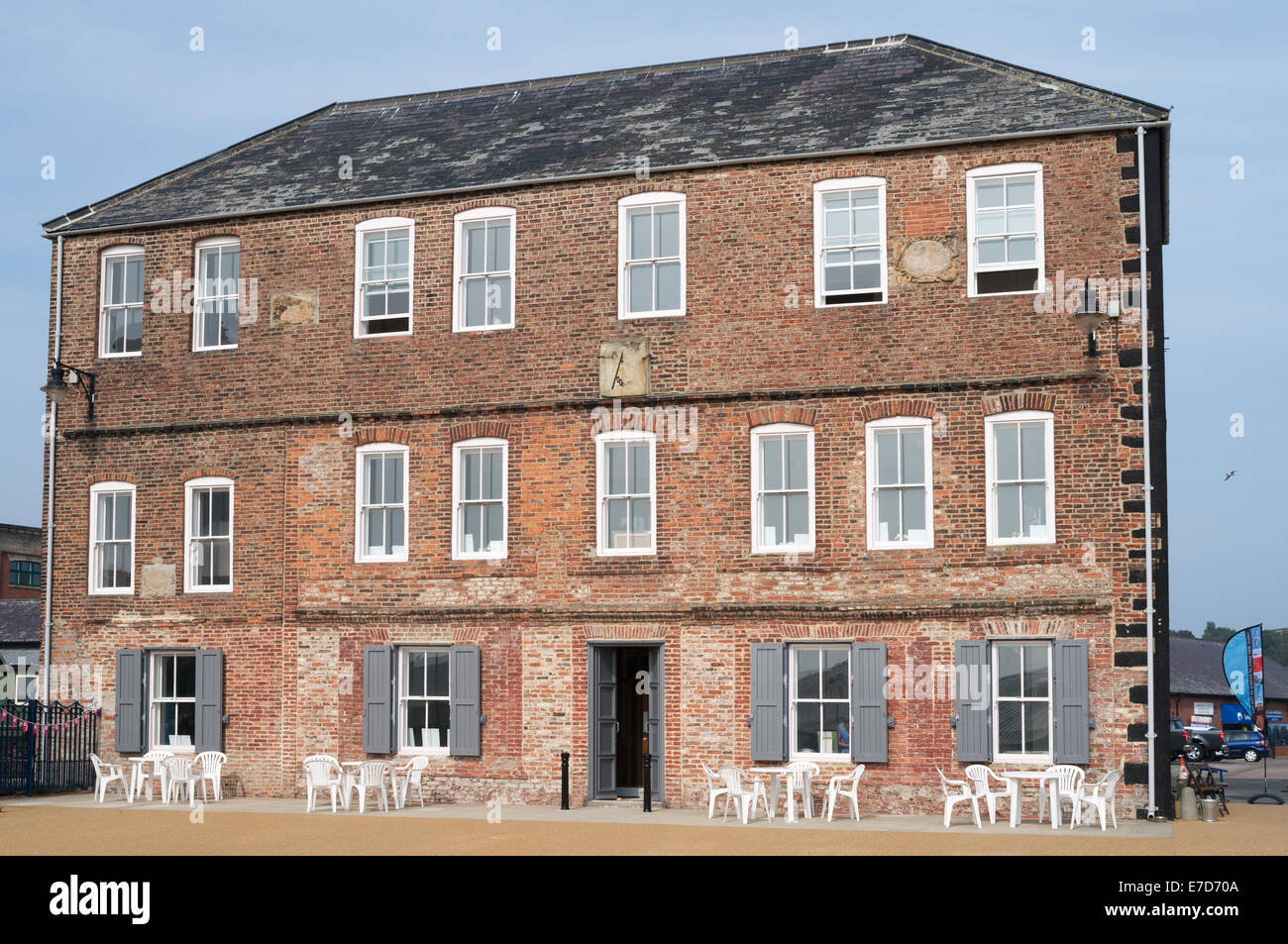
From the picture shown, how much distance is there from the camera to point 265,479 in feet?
80.1

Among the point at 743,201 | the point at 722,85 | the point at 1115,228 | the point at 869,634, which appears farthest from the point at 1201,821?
the point at 722,85

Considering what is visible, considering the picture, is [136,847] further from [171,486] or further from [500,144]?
[500,144]

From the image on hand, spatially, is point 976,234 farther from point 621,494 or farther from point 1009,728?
point 1009,728

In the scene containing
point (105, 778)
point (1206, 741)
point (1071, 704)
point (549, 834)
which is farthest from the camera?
point (1206, 741)

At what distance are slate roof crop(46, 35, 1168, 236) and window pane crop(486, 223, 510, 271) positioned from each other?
2.27ft

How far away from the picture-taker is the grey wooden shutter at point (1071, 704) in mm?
20109

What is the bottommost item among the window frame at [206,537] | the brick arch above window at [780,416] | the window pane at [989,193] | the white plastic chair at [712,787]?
the white plastic chair at [712,787]

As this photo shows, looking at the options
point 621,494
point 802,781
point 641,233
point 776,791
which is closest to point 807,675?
point 802,781

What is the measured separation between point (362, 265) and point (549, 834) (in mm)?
10485

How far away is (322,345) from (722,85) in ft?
26.0

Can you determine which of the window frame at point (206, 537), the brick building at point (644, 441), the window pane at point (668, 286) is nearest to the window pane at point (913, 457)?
the brick building at point (644, 441)

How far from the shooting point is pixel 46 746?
79.0 feet

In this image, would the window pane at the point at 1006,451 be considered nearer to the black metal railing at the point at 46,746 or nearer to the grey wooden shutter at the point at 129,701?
the grey wooden shutter at the point at 129,701

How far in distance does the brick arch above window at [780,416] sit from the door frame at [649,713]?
3515 millimetres
